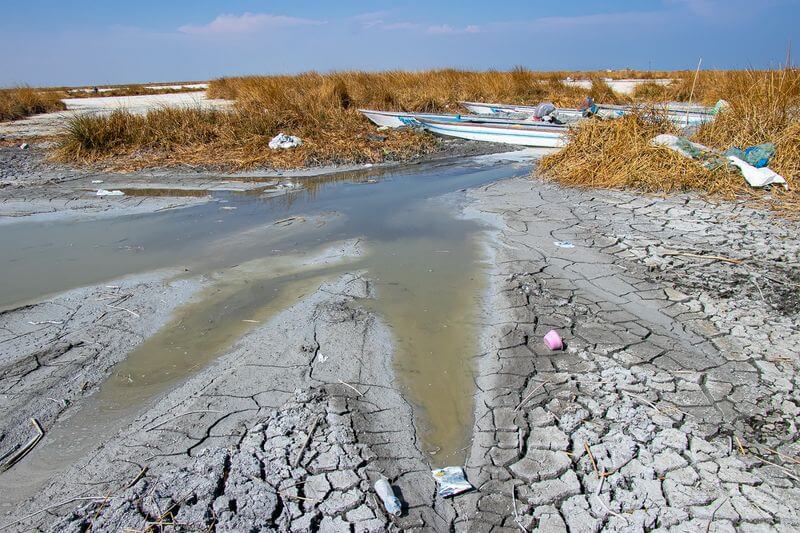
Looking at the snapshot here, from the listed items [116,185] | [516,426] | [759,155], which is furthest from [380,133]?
[516,426]

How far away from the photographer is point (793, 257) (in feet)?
14.6

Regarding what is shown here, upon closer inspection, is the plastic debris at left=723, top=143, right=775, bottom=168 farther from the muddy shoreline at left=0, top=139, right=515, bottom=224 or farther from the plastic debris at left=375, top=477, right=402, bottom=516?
the plastic debris at left=375, top=477, right=402, bottom=516

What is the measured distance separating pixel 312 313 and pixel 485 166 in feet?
22.6

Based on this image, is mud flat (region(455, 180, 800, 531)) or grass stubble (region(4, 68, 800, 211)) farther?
grass stubble (region(4, 68, 800, 211))

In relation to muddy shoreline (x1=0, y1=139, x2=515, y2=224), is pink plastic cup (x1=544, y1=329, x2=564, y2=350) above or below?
below

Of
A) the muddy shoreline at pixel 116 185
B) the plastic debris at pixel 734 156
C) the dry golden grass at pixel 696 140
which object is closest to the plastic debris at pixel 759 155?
the plastic debris at pixel 734 156

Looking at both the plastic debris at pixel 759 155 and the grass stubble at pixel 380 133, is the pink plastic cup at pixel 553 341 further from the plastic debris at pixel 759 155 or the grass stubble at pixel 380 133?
the plastic debris at pixel 759 155

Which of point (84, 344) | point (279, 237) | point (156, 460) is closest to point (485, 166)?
point (279, 237)

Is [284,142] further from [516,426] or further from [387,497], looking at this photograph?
[387,497]

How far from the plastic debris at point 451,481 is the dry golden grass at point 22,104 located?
16.8 meters

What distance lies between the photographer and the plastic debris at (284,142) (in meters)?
10.2

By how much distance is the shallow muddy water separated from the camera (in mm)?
2850

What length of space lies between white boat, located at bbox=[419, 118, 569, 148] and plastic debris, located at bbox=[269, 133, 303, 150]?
3.55 meters

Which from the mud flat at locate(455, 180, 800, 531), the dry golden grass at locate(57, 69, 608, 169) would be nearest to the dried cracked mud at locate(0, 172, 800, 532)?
the mud flat at locate(455, 180, 800, 531)
